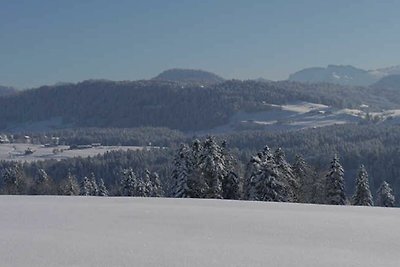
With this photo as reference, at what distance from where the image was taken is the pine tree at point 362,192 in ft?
116

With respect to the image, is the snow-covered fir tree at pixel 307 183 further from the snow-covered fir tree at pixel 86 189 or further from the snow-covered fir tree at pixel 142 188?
the snow-covered fir tree at pixel 86 189

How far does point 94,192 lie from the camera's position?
2088 inches

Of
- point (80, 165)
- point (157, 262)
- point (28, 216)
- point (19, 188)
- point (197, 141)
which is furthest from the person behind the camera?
point (80, 165)

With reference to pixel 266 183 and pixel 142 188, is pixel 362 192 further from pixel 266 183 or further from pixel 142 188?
pixel 142 188

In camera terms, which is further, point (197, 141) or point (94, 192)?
point (94, 192)

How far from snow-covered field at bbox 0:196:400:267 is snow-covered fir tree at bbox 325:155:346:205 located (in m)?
23.4

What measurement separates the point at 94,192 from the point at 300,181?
23852mm

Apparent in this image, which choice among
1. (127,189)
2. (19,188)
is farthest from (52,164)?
(127,189)

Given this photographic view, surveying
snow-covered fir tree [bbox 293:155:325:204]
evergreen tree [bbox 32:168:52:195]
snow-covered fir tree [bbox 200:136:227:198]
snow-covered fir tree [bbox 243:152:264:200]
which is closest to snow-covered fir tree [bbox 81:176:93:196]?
evergreen tree [bbox 32:168:52:195]

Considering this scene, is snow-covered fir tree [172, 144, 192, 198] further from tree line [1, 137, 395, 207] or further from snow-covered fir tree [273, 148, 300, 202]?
snow-covered fir tree [273, 148, 300, 202]

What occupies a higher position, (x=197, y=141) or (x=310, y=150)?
(x=197, y=141)

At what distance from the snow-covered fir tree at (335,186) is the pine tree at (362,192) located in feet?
3.25

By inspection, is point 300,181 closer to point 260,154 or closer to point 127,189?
point 260,154

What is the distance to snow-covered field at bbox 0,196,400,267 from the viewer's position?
738 centimetres
